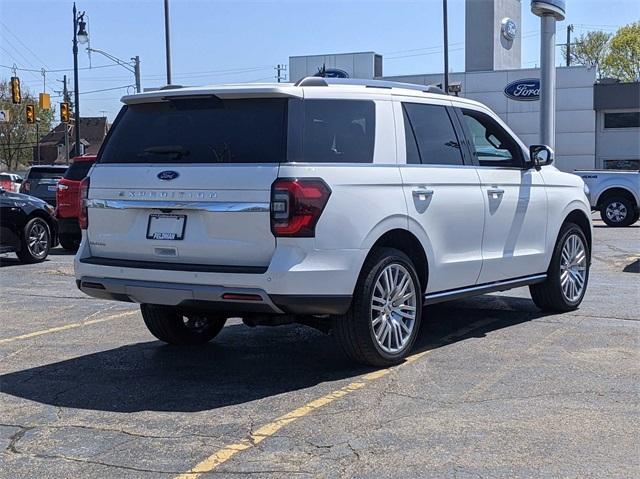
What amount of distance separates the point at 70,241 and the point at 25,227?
1.81 meters

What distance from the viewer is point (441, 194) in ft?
20.2

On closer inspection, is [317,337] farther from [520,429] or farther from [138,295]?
[520,429]

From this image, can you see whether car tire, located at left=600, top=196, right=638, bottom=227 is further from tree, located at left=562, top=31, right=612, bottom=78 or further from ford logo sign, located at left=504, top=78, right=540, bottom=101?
tree, located at left=562, top=31, right=612, bottom=78

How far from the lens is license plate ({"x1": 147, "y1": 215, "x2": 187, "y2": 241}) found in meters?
5.39

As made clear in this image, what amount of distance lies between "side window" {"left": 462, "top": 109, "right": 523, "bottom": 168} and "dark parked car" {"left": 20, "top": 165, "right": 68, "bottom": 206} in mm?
12996

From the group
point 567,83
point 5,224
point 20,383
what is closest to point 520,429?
point 20,383

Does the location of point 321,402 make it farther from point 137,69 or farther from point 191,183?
point 137,69

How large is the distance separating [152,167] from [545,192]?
3.72 m

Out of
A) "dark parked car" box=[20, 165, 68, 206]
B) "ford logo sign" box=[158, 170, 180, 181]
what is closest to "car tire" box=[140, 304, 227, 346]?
"ford logo sign" box=[158, 170, 180, 181]

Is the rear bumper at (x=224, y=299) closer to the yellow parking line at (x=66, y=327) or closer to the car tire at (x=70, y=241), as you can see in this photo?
the yellow parking line at (x=66, y=327)

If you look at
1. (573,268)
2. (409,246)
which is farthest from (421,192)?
(573,268)

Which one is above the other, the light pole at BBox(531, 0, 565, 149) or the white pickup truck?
the light pole at BBox(531, 0, 565, 149)

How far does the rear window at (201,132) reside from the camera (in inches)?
209

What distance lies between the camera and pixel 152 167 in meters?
5.56
